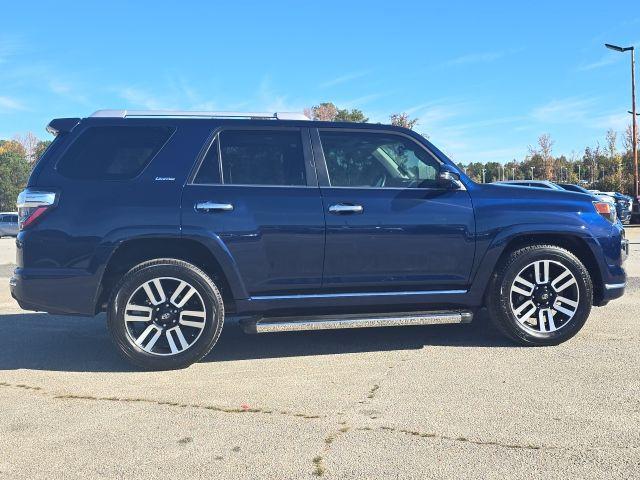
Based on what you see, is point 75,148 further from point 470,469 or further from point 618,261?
point 618,261

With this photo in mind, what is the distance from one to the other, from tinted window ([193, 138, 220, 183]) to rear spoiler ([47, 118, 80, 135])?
103cm

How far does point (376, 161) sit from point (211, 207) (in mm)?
1448

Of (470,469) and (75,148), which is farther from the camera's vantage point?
(75,148)

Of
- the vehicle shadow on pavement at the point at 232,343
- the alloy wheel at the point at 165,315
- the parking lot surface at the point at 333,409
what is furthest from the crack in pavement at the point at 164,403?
the alloy wheel at the point at 165,315

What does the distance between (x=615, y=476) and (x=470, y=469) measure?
653 mm

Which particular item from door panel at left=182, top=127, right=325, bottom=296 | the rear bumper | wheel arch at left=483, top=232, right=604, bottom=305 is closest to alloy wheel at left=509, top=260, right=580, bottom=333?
wheel arch at left=483, top=232, right=604, bottom=305

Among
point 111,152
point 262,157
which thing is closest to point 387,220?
point 262,157

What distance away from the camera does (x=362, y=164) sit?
470 cm

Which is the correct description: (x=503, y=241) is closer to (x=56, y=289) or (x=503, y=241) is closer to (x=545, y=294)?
(x=545, y=294)

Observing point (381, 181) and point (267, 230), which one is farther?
point (381, 181)

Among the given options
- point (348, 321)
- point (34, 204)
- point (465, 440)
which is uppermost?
point (34, 204)

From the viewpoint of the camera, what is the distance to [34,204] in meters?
4.13

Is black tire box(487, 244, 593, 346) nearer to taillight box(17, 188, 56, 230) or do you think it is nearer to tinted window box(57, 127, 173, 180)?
tinted window box(57, 127, 173, 180)

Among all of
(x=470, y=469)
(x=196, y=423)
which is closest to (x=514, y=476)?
(x=470, y=469)
